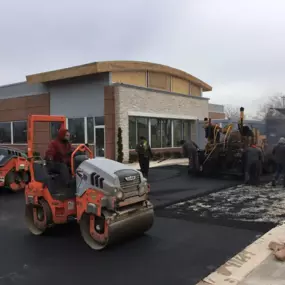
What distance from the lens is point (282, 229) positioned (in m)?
6.04

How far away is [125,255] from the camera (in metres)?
5.05

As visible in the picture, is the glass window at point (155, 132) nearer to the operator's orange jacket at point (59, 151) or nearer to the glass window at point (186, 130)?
the glass window at point (186, 130)

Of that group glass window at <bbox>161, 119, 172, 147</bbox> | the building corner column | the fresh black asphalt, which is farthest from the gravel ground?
glass window at <bbox>161, 119, 172, 147</bbox>

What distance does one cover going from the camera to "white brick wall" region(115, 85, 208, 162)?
1923 centimetres

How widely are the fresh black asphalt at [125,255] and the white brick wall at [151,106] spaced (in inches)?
489

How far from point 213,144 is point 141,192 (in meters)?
8.56

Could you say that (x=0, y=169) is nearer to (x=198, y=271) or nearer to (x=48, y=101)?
(x=198, y=271)

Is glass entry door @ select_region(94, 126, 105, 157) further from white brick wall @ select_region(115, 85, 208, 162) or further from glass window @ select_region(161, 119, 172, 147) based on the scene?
glass window @ select_region(161, 119, 172, 147)

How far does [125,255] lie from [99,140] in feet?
49.6

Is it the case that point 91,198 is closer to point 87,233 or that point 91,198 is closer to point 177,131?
point 87,233

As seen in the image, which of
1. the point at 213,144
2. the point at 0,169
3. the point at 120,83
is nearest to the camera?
the point at 0,169

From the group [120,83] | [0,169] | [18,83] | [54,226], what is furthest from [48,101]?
[54,226]

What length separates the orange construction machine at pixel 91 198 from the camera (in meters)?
5.11

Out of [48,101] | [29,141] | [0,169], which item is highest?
[48,101]
